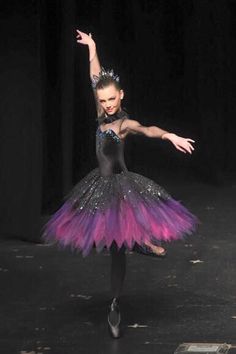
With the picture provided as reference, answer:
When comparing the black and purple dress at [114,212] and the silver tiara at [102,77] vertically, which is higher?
the silver tiara at [102,77]

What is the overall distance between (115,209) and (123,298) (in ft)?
4.25

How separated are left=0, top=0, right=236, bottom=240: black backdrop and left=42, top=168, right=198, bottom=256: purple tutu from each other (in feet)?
9.82

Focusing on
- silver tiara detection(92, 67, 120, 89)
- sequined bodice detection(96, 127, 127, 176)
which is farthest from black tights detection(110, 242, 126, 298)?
silver tiara detection(92, 67, 120, 89)

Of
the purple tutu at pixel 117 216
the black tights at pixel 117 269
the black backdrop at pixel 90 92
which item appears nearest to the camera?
the purple tutu at pixel 117 216

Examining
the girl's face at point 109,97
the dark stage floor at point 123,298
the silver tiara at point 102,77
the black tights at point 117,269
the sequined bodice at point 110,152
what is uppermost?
the silver tiara at point 102,77

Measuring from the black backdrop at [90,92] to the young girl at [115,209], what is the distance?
287 cm

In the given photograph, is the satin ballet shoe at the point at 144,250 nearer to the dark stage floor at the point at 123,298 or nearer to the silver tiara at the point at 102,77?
the dark stage floor at the point at 123,298

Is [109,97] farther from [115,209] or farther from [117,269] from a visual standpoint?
[117,269]

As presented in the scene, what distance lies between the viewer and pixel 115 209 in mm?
4809

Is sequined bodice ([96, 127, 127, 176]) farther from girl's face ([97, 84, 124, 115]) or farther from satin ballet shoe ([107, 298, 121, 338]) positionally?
satin ballet shoe ([107, 298, 121, 338])

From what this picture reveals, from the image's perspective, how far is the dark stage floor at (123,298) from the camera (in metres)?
4.88

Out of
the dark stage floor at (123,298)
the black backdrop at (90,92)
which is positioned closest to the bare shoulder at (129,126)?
the dark stage floor at (123,298)

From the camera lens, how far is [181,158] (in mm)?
13602

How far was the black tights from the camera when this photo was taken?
4992 mm
